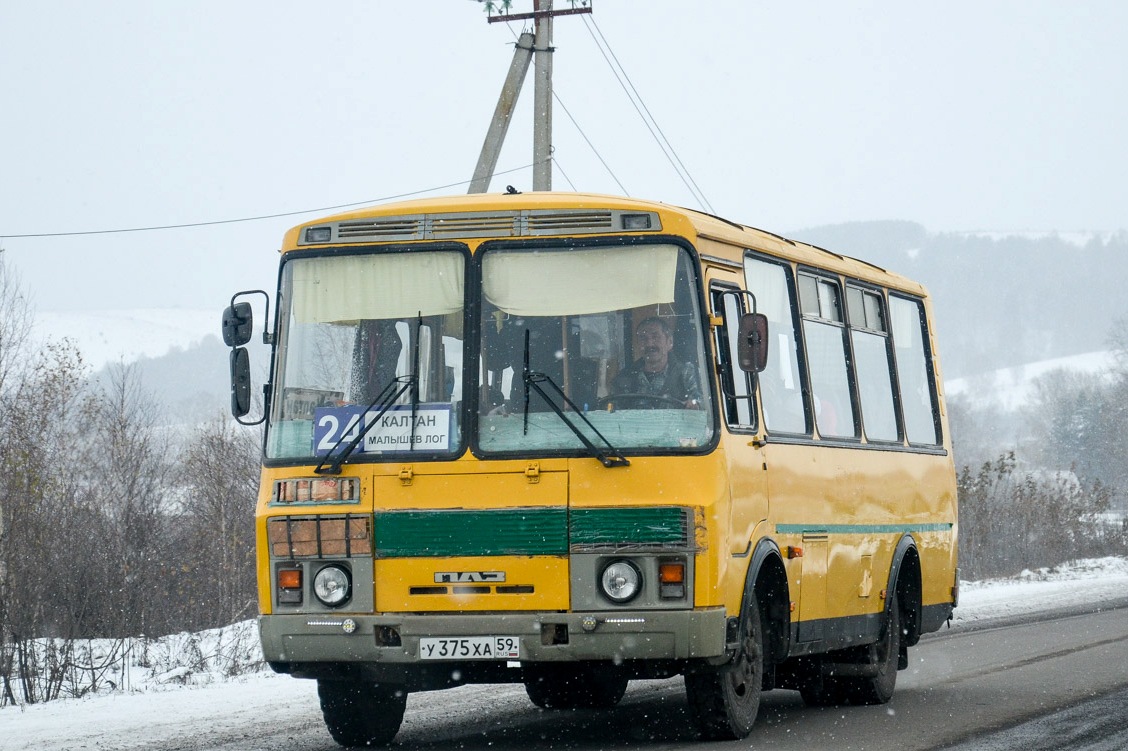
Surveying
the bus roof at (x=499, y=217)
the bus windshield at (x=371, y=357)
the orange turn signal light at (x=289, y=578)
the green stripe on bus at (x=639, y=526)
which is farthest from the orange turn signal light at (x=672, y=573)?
the orange turn signal light at (x=289, y=578)

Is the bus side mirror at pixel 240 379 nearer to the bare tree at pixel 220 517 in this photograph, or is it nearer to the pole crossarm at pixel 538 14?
the bare tree at pixel 220 517

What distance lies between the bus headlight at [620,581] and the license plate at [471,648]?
0.51 m

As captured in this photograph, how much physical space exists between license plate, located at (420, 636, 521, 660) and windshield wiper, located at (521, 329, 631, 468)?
3.27 ft

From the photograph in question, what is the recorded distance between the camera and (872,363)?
40.4 ft

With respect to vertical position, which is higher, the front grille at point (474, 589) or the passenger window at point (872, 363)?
the passenger window at point (872, 363)

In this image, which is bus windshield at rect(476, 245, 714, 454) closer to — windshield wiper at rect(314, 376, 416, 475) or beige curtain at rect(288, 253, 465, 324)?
beige curtain at rect(288, 253, 465, 324)

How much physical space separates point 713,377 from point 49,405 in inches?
841

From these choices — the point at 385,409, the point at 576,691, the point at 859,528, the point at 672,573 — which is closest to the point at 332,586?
the point at 385,409

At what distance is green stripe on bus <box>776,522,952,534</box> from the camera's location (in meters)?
10.1

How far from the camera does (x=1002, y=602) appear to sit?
25.5 metres

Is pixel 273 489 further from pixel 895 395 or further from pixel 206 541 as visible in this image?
pixel 206 541

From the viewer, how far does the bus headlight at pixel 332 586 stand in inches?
341

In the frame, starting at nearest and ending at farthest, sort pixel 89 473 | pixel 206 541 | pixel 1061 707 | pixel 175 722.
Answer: pixel 175 722 < pixel 1061 707 < pixel 206 541 < pixel 89 473

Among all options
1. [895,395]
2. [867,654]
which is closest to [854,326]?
[895,395]
